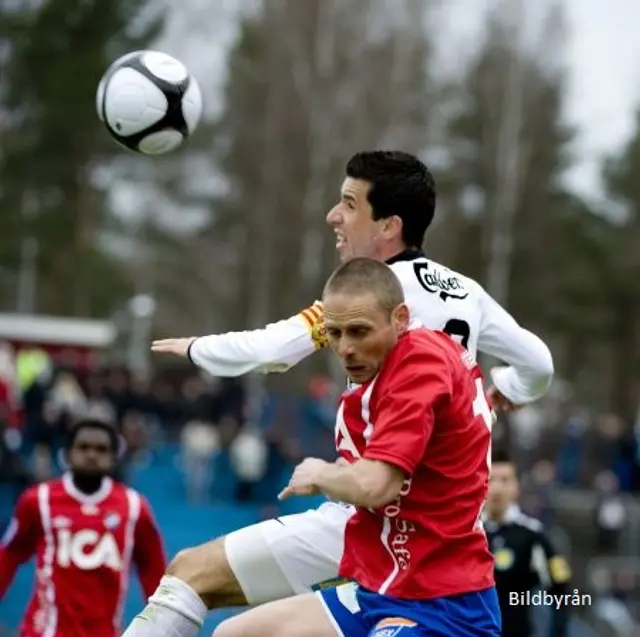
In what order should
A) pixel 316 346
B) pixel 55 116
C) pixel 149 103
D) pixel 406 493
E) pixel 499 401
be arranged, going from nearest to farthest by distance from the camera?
1. pixel 406 493
2. pixel 316 346
3. pixel 499 401
4. pixel 149 103
5. pixel 55 116

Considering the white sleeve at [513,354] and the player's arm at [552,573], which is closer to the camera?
Answer: the white sleeve at [513,354]

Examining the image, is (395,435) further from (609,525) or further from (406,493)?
(609,525)

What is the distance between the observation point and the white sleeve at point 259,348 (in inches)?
198

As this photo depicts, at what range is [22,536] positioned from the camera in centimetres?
730

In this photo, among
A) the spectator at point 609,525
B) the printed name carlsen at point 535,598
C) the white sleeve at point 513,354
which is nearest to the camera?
the white sleeve at point 513,354

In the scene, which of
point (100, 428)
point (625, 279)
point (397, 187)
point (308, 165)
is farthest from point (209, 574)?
point (625, 279)

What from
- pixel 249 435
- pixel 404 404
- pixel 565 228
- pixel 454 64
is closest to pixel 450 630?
pixel 404 404

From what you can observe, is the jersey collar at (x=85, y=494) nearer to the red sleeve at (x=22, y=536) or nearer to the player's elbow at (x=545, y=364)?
the red sleeve at (x=22, y=536)

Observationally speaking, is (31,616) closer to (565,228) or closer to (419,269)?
(419,269)

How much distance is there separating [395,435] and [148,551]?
343cm

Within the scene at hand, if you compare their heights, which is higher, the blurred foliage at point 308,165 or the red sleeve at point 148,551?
the blurred foliage at point 308,165

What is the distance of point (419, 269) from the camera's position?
533cm

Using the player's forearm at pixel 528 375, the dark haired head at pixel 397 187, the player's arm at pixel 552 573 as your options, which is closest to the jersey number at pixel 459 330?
the dark haired head at pixel 397 187

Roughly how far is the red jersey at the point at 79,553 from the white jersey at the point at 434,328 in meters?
2.23
